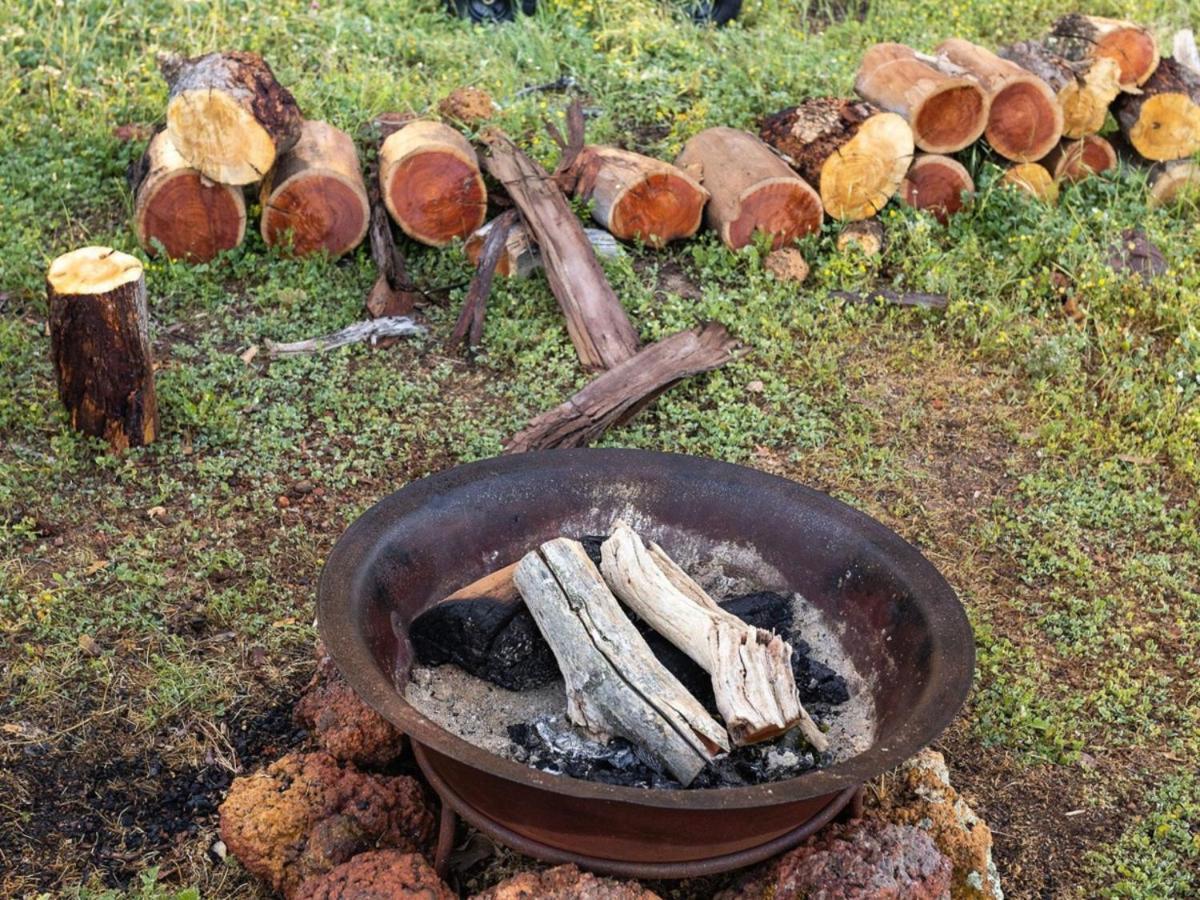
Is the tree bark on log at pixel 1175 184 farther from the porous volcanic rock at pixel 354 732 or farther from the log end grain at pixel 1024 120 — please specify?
the porous volcanic rock at pixel 354 732

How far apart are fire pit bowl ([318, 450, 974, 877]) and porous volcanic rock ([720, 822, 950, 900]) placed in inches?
2.6

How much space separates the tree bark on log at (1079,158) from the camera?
6.65m

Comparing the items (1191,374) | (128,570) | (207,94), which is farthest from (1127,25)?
(128,570)

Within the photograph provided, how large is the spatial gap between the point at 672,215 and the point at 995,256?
1.58m

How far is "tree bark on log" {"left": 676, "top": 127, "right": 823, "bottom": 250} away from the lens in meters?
5.93

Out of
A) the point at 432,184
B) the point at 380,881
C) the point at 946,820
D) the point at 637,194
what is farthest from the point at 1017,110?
the point at 380,881

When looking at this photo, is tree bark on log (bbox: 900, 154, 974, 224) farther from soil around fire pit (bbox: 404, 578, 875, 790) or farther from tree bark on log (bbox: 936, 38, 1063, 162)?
soil around fire pit (bbox: 404, 578, 875, 790)

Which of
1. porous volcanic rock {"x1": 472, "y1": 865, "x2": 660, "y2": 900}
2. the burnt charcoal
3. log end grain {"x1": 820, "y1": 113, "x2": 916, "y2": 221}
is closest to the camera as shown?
porous volcanic rock {"x1": 472, "y1": 865, "x2": 660, "y2": 900}

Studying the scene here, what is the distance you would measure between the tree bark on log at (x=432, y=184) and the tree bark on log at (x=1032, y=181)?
2728 millimetres

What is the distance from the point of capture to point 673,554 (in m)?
3.56

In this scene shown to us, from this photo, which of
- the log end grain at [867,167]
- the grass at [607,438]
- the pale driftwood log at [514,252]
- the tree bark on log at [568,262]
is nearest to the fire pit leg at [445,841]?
the grass at [607,438]

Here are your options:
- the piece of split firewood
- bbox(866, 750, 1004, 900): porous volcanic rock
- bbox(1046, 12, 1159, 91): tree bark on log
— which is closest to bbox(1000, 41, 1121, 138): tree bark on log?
bbox(1046, 12, 1159, 91): tree bark on log

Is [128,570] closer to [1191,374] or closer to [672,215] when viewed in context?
[672,215]

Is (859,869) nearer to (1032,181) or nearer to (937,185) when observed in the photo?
(937,185)
